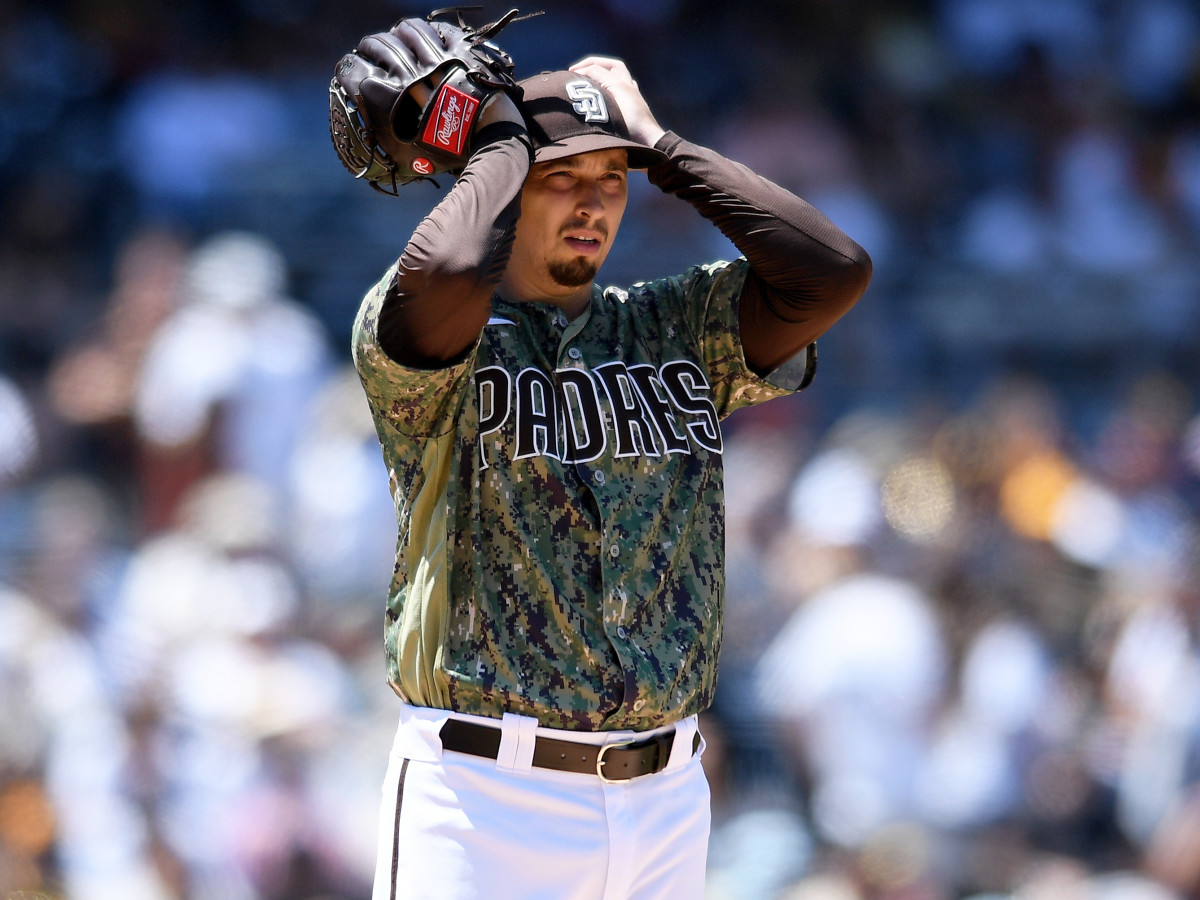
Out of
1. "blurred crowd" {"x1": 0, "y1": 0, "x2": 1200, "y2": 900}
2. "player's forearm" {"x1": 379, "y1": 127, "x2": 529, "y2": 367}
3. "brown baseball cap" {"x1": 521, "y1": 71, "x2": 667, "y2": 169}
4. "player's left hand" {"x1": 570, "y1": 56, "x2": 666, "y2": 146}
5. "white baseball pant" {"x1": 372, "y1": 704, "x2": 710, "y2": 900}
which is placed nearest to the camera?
"player's forearm" {"x1": 379, "y1": 127, "x2": 529, "y2": 367}

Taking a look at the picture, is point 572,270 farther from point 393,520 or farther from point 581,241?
point 393,520

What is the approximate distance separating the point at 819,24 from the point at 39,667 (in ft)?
17.8

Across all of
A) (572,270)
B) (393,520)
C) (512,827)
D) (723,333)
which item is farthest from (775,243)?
(393,520)

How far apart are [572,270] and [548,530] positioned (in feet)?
1.45

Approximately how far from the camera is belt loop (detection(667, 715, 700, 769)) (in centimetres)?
236

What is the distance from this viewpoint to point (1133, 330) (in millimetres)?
6977

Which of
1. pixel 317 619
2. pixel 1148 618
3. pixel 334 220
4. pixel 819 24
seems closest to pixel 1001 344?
pixel 1148 618

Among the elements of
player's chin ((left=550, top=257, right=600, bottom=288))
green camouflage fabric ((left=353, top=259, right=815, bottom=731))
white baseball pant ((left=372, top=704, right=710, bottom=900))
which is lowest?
white baseball pant ((left=372, top=704, right=710, bottom=900))

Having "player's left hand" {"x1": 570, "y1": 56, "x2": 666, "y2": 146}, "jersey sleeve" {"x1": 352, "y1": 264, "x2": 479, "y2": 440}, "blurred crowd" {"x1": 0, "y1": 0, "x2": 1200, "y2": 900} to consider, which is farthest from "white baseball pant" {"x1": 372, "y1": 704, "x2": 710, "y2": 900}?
"blurred crowd" {"x1": 0, "y1": 0, "x2": 1200, "y2": 900}

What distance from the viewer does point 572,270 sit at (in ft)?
8.02

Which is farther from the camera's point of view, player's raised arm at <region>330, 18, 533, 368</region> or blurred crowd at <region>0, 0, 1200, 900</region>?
blurred crowd at <region>0, 0, 1200, 900</region>

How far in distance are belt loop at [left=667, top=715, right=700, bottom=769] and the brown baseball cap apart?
0.91 metres

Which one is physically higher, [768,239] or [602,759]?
[768,239]

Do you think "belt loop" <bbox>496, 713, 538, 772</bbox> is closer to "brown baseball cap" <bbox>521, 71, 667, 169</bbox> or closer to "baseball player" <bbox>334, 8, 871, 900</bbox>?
"baseball player" <bbox>334, 8, 871, 900</bbox>
